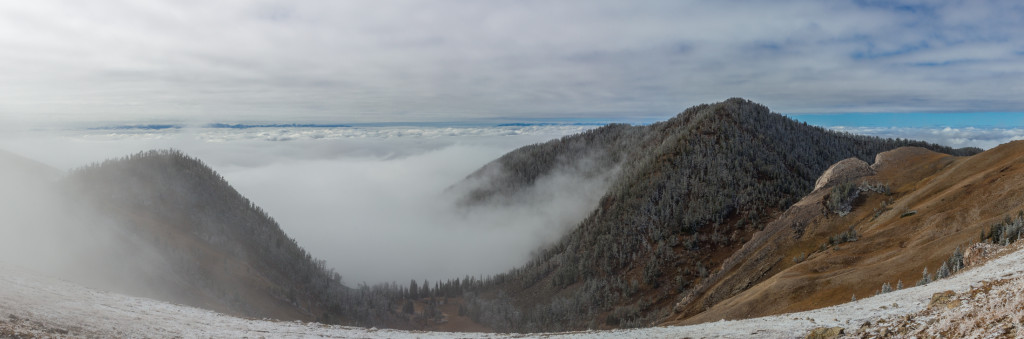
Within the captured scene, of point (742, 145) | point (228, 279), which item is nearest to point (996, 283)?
point (228, 279)

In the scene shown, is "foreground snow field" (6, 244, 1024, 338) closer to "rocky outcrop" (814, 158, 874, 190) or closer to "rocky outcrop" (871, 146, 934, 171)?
"rocky outcrop" (814, 158, 874, 190)

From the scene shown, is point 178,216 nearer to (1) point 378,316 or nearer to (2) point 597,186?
(1) point 378,316

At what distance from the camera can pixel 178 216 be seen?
100 meters

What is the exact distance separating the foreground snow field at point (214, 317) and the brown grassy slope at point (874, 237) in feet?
31.7

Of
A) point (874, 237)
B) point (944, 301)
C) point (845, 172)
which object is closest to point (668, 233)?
point (845, 172)

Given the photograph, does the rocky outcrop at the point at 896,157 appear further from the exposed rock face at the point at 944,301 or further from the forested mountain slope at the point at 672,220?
the exposed rock face at the point at 944,301

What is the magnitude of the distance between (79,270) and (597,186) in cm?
16210

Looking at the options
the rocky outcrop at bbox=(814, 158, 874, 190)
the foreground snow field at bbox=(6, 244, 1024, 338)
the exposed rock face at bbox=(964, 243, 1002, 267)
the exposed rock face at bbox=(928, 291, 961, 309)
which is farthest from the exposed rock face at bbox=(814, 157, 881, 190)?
the exposed rock face at bbox=(928, 291, 961, 309)

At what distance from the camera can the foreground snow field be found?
58.7ft

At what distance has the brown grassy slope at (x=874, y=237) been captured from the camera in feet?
103

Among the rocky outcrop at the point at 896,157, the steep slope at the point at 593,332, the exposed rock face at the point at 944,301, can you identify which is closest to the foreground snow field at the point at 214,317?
the steep slope at the point at 593,332

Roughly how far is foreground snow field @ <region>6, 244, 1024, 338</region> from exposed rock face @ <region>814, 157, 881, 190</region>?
1710 inches

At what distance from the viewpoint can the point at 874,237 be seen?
132 feet

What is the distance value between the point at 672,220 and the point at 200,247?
10580 centimetres
